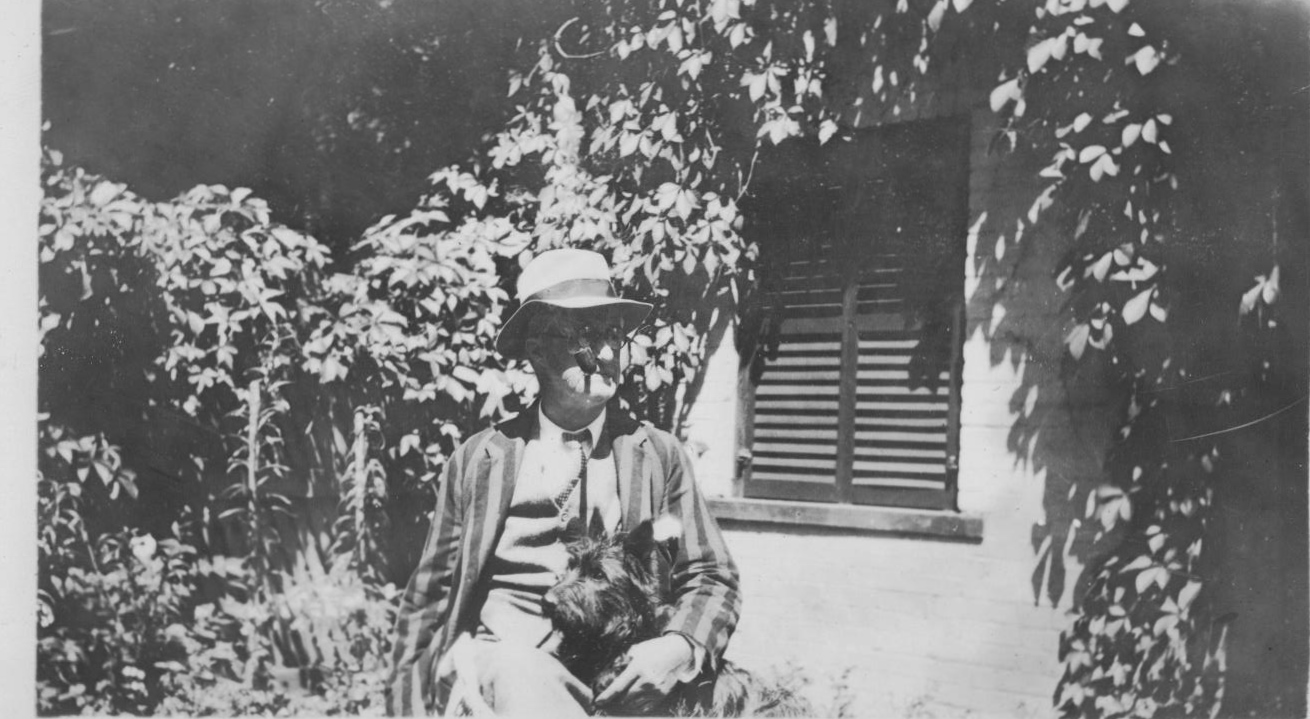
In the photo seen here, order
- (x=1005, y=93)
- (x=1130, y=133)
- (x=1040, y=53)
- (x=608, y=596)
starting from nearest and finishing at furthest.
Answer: (x=608, y=596)
(x=1130, y=133)
(x=1040, y=53)
(x=1005, y=93)

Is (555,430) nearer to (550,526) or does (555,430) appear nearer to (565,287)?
(550,526)

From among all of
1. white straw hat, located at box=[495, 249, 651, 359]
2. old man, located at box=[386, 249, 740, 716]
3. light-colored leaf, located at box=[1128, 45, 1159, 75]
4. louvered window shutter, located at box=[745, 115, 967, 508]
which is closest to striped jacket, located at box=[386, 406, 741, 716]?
old man, located at box=[386, 249, 740, 716]

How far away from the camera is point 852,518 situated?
11.9 ft

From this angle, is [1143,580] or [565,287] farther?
[1143,580]

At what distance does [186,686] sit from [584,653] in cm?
182

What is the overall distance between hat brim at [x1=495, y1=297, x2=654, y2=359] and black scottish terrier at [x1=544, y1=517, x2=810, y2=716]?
631 millimetres

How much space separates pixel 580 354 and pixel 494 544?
591 mm

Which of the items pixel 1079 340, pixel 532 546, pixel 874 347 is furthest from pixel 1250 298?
pixel 532 546

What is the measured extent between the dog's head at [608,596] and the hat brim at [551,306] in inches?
25.2

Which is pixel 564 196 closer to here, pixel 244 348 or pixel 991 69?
pixel 244 348

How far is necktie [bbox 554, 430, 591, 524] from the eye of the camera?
2812 mm

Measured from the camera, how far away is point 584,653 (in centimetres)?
267

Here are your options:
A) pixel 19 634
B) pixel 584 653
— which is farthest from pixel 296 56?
pixel 584 653

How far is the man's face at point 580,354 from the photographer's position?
2.86m
